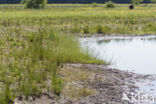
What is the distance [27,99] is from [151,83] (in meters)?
4.37

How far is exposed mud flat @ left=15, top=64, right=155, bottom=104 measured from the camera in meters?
9.85

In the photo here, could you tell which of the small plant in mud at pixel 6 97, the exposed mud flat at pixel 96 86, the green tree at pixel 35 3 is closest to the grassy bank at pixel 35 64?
the small plant in mud at pixel 6 97

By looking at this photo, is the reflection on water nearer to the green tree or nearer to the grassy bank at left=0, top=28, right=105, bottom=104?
the grassy bank at left=0, top=28, right=105, bottom=104

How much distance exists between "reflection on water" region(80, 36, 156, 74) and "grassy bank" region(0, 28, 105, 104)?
1.15 meters

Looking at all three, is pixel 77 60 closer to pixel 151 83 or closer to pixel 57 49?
pixel 57 49

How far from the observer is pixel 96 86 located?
11.3 m

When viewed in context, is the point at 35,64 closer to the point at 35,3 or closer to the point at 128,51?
the point at 128,51

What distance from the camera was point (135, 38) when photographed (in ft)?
83.3

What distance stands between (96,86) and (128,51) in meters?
8.33

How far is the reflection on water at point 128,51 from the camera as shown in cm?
1525

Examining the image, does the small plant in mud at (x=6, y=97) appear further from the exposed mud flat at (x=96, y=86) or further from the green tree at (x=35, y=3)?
the green tree at (x=35, y=3)

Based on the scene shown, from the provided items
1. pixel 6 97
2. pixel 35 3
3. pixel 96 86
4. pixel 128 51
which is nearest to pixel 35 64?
pixel 96 86

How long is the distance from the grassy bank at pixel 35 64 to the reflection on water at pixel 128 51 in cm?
115

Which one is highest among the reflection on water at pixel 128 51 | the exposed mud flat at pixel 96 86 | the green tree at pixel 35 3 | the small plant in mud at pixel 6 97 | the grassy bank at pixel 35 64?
the small plant in mud at pixel 6 97
